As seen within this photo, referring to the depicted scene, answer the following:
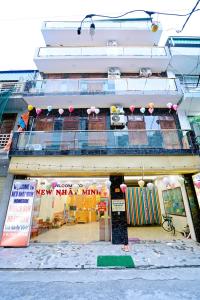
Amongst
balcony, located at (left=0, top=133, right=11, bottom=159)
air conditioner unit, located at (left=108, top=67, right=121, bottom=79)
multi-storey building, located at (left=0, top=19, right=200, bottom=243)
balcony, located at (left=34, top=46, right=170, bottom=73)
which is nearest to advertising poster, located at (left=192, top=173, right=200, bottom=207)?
multi-storey building, located at (left=0, top=19, right=200, bottom=243)

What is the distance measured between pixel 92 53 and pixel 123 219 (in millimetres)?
10397

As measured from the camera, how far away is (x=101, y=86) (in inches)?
401

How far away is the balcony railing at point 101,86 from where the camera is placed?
1002 cm

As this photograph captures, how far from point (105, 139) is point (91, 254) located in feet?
16.3

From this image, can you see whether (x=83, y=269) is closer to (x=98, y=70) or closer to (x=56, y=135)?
(x=56, y=135)

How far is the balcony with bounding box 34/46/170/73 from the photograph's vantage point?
448 inches

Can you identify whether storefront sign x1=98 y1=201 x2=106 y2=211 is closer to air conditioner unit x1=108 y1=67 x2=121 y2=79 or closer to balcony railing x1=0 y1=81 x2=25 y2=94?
balcony railing x1=0 y1=81 x2=25 y2=94

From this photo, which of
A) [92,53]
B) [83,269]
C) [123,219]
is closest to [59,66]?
[92,53]

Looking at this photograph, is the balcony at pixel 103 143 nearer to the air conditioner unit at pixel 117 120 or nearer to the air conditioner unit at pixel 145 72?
the air conditioner unit at pixel 117 120

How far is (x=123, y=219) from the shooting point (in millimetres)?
8211

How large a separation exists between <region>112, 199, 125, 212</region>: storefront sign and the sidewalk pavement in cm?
156

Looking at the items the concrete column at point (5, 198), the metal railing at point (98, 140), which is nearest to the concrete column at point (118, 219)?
the metal railing at point (98, 140)

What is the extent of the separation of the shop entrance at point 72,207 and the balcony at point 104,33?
10.6 metres

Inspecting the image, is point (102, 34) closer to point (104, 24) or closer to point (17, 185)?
point (104, 24)
